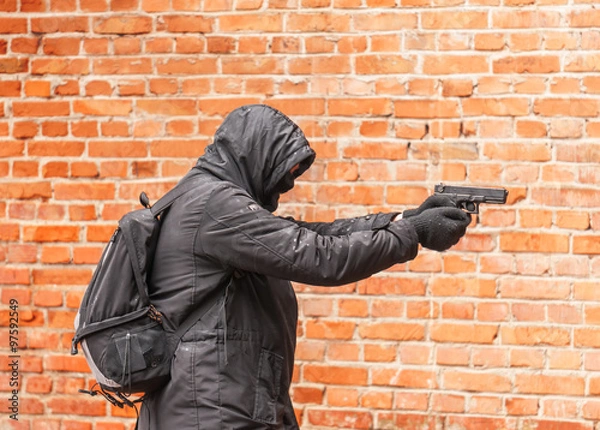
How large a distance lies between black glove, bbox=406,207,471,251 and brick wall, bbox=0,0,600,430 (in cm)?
104

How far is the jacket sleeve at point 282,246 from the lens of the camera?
2471 millimetres

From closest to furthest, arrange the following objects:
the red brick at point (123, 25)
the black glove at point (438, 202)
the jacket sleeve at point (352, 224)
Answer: the black glove at point (438, 202)
the jacket sleeve at point (352, 224)
the red brick at point (123, 25)

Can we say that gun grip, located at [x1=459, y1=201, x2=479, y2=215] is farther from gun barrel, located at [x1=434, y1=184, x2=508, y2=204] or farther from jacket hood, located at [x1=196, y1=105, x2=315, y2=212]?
jacket hood, located at [x1=196, y1=105, x2=315, y2=212]

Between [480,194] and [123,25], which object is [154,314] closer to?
[480,194]

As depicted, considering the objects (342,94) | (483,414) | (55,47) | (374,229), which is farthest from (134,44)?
(483,414)

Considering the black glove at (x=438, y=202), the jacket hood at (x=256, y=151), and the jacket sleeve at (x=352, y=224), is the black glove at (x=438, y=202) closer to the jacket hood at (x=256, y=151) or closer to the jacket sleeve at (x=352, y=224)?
the jacket sleeve at (x=352, y=224)

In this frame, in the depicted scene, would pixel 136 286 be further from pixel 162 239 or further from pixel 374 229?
pixel 374 229

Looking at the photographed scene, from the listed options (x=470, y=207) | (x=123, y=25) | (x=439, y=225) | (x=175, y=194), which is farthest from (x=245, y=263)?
(x=123, y=25)

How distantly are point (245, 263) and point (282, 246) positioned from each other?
4.8 inches

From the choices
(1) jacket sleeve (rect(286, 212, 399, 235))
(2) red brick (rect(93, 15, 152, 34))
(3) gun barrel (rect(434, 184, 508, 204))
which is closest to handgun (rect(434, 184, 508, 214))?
(3) gun barrel (rect(434, 184, 508, 204))

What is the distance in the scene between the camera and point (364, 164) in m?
3.70

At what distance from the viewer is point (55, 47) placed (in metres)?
3.90

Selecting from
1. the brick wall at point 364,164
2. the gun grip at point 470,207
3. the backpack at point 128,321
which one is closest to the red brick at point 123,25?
the brick wall at point 364,164

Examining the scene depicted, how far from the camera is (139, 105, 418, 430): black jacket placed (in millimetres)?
2488
